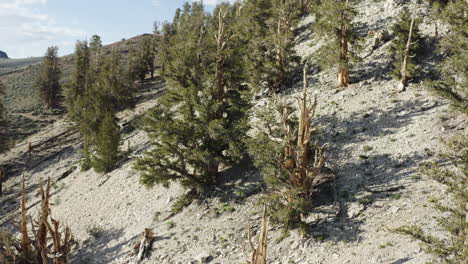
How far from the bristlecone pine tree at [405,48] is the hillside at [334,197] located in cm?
94

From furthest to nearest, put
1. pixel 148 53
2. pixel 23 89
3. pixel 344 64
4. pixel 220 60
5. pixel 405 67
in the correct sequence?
pixel 23 89, pixel 148 53, pixel 344 64, pixel 405 67, pixel 220 60

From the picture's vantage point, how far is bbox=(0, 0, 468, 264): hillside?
13.7 meters

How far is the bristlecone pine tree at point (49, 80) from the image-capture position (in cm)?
6781

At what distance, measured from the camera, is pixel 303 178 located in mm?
15234

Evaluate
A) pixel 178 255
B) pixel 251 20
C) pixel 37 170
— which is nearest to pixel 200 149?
pixel 178 255

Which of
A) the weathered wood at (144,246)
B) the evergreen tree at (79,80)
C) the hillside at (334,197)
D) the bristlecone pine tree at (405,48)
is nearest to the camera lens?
the hillside at (334,197)

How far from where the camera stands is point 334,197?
1617 cm

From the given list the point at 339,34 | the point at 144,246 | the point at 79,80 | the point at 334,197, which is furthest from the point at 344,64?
the point at 79,80

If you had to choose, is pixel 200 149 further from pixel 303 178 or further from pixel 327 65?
pixel 327 65

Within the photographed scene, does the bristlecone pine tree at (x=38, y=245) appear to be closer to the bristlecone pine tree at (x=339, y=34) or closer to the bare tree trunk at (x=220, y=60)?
the bare tree trunk at (x=220, y=60)

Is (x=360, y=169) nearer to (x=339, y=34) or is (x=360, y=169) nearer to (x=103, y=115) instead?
A: (x=339, y=34)

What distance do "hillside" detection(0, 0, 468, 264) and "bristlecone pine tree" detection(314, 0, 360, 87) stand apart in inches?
91.4

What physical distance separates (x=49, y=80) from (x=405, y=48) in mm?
70424

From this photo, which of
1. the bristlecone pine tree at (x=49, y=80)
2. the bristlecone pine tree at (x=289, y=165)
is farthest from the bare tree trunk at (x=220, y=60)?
the bristlecone pine tree at (x=49, y=80)
